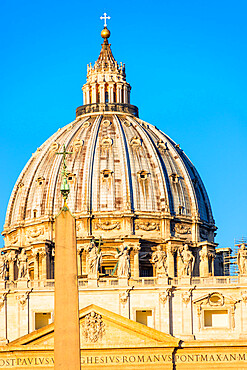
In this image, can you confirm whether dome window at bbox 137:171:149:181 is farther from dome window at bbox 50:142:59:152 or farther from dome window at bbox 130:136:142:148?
dome window at bbox 50:142:59:152

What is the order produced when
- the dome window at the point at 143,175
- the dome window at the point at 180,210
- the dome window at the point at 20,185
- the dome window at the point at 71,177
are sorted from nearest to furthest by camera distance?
the dome window at the point at 143,175, the dome window at the point at 180,210, the dome window at the point at 71,177, the dome window at the point at 20,185

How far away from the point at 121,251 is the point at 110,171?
2612cm

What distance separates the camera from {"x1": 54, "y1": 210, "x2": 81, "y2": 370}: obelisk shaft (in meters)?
34.8

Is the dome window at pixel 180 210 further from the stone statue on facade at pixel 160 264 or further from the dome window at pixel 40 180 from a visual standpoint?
the stone statue on facade at pixel 160 264

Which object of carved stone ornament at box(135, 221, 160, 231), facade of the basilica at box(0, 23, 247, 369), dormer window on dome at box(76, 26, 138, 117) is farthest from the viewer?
dormer window on dome at box(76, 26, 138, 117)

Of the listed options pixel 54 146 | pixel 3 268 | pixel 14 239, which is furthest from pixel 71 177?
pixel 3 268

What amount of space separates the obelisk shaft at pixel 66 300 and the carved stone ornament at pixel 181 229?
7562 cm

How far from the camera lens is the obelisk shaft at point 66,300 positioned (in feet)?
114

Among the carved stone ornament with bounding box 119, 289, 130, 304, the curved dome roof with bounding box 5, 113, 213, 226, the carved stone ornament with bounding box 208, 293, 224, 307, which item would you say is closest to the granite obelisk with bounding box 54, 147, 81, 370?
the carved stone ornament with bounding box 119, 289, 130, 304

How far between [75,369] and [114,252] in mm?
71599

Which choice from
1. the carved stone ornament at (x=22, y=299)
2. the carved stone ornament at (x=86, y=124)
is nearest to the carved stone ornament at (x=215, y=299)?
the carved stone ornament at (x=22, y=299)

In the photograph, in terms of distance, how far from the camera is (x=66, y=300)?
3562cm

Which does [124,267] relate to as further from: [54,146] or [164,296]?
[54,146]

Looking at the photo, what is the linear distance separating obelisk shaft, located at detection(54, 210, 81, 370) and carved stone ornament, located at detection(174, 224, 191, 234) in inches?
2977
